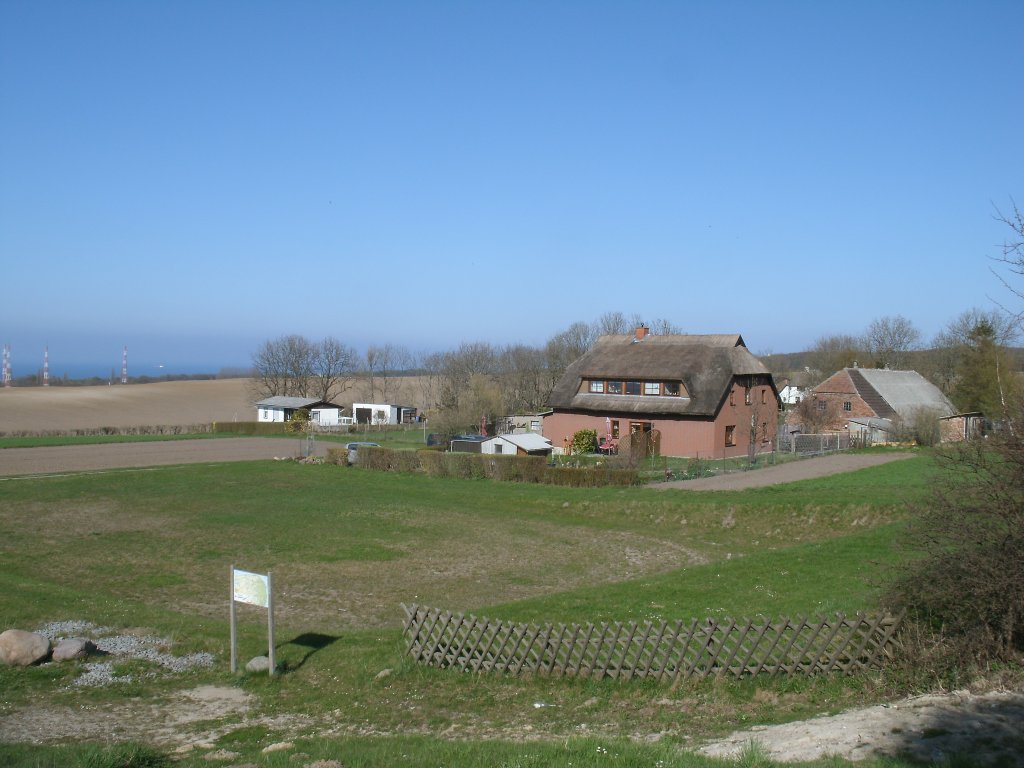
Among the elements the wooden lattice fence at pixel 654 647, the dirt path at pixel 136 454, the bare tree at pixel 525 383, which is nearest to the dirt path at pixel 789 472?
the wooden lattice fence at pixel 654 647

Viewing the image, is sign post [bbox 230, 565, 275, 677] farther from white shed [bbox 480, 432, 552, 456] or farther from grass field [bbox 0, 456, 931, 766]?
white shed [bbox 480, 432, 552, 456]

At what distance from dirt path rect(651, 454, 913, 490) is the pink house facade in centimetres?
532

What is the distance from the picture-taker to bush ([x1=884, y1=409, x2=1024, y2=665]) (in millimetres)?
9453

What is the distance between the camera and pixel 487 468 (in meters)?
44.2

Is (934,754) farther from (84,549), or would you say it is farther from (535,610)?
(84,549)

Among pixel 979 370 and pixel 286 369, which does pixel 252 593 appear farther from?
pixel 286 369

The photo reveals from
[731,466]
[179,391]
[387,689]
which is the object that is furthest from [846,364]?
[179,391]

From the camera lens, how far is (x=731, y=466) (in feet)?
153

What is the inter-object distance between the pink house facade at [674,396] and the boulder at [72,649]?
4022 centimetres

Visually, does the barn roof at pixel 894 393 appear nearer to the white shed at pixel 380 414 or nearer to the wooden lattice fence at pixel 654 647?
the white shed at pixel 380 414

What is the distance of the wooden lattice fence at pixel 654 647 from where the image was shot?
10609 millimetres

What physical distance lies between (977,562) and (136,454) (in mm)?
58288

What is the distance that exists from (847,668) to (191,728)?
8228 millimetres

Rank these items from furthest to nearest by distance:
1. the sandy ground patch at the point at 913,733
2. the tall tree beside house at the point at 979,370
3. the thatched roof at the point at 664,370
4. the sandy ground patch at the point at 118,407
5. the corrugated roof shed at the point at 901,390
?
the sandy ground patch at the point at 118,407 → the corrugated roof shed at the point at 901,390 → the tall tree beside house at the point at 979,370 → the thatched roof at the point at 664,370 → the sandy ground patch at the point at 913,733
